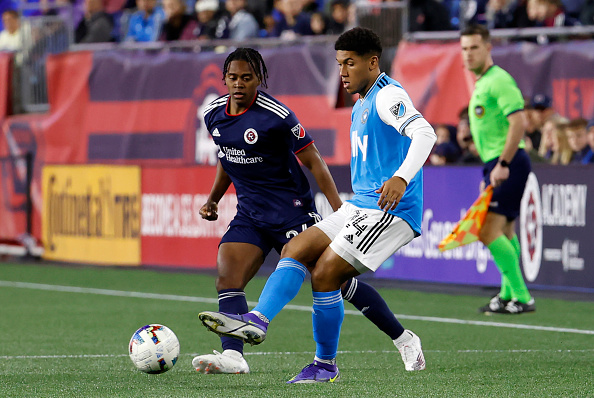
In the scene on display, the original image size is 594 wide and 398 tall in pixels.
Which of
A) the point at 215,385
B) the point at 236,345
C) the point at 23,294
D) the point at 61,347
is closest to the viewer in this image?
the point at 215,385

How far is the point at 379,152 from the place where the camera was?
6129 millimetres

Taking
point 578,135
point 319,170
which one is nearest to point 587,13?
point 578,135

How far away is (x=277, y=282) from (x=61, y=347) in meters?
2.70

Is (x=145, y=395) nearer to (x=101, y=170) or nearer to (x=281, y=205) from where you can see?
(x=281, y=205)

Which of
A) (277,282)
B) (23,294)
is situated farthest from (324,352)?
(23,294)

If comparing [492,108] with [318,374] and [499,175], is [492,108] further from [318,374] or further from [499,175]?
[318,374]

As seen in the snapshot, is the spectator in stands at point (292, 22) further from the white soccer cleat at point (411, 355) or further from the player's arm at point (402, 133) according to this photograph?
the player's arm at point (402, 133)

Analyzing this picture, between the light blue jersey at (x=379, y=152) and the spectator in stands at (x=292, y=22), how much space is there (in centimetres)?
940

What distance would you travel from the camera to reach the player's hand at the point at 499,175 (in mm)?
9461

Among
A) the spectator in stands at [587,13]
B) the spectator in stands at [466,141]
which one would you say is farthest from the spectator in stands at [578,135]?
the spectator in stands at [587,13]

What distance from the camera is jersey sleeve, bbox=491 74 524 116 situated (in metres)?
9.56

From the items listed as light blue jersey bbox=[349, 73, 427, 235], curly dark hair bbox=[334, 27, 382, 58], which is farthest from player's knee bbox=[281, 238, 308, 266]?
curly dark hair bbox=[334, 27, 382, 58]

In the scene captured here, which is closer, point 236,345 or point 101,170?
point 236,345

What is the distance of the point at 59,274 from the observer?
579 inches
